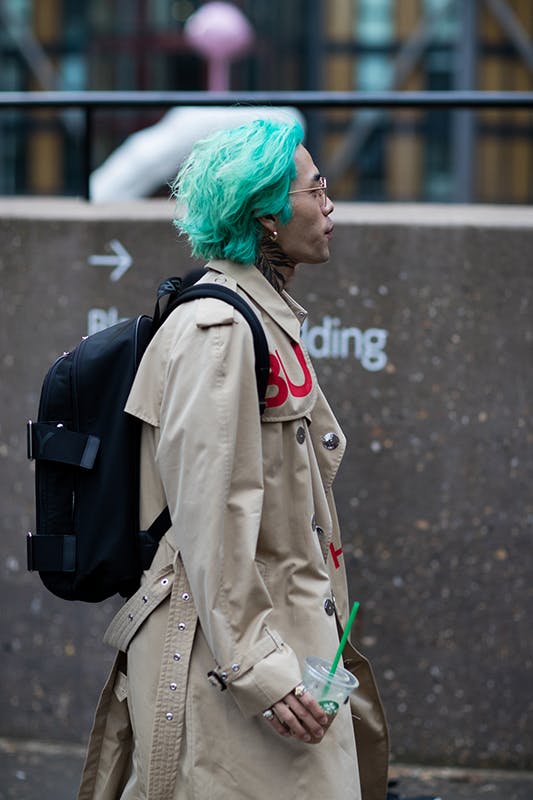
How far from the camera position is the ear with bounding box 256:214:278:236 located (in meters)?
2.89

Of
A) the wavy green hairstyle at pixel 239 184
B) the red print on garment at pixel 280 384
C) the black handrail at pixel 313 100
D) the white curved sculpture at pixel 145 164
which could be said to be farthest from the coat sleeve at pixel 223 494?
the white curved sculpture at pixel 145 164

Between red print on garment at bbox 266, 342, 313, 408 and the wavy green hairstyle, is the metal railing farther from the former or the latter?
red print on garment at bbox 266, 342, 313, 408

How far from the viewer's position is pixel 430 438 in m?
4.58

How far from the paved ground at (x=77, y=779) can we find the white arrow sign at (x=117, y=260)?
1775mm

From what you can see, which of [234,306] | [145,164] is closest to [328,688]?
[234,306]

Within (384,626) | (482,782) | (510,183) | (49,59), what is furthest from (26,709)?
(49,59)

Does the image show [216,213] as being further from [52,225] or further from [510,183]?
[510,183]

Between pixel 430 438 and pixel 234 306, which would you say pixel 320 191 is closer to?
pixel 234 306

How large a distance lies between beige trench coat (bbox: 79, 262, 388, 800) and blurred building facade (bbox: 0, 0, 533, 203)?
1449cm

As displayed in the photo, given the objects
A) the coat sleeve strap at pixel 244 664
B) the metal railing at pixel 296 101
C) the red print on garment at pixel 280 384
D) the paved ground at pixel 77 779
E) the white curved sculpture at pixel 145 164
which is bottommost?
the paved ground at pixel 77 779

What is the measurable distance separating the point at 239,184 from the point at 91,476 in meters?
0.73

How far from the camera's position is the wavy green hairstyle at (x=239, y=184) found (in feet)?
9.21

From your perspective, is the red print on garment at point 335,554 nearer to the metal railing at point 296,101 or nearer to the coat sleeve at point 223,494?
the coat sleeve at point 223,494

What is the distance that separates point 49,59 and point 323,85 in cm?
420
